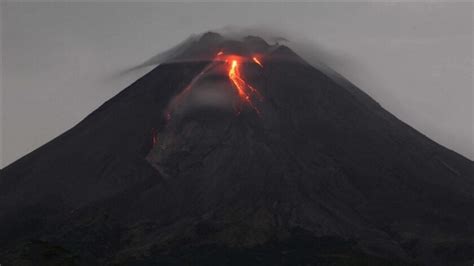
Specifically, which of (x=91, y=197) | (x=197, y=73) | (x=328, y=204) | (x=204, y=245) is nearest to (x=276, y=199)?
(x=328, y=204)

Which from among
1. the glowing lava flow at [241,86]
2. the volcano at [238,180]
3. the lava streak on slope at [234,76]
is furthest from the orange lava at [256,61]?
the glowing lava flow at [241,86]

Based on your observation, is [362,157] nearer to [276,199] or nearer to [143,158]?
[276,199]

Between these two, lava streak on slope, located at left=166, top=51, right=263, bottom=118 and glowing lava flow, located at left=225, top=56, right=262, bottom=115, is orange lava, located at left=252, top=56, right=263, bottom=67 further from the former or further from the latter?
glowing lava flow, located at left=225, top=56, right=262, bottom=115

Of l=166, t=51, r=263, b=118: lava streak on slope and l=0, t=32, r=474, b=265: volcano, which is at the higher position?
l=166, t=51, r=263, b=118: lava streak on slope

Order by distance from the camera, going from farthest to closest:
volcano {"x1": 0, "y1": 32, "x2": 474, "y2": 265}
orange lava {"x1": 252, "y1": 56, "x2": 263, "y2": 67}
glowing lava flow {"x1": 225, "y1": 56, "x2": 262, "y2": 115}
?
orange lava {"x1": 252, "y1": 56, "x2": 263, "y2": 67}, glowing lava flow {"x1": 225, "y1": 56, "x2": 262, "y2": 115}, volcano {"x1": 0, "y1": 32, "x2": 474, "y2": 265}

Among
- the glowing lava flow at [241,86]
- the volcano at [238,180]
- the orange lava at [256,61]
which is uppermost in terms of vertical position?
the orange lava at [256,61]

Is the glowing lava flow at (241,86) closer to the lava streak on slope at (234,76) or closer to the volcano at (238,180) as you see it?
the lava streak on slope at (234,76)

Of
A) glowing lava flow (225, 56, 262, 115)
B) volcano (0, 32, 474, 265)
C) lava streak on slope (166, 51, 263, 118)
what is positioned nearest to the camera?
volcano (0, 32, 474, 265)

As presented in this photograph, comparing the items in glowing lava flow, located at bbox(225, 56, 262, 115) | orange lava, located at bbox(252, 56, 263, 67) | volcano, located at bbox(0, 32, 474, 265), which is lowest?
volcano, located at bbox(0, 32, 474, 265)

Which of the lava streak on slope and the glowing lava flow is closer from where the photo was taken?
the glowing lava flow

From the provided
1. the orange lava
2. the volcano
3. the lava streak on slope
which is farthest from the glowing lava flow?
the orange lava
